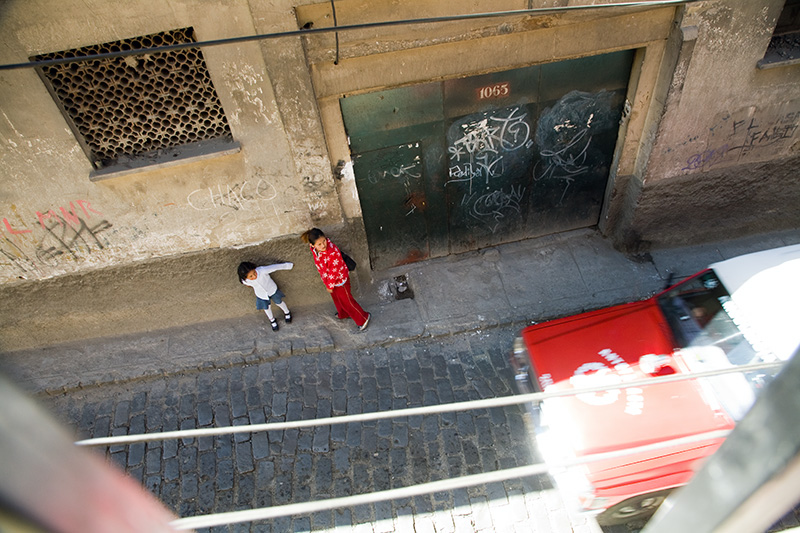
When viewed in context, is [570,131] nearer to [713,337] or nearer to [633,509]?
[713,337]

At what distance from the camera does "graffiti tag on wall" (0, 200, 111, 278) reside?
5262 mm

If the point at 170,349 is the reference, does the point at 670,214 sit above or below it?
above

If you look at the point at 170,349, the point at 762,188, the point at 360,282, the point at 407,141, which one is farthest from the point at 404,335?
the point at 762,188

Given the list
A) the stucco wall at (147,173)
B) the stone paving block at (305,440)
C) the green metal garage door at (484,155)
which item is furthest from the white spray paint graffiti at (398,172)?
the stone paving block at (305,440)

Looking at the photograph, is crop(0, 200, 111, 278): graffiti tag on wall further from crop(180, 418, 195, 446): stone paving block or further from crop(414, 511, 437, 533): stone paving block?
crop(414, 511, 437, 533): stone paving block

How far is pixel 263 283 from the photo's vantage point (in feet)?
19.5

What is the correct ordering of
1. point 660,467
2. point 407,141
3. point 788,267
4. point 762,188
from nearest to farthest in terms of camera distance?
point 660,467 < point 788,267 < point 407,141 < point 762,188

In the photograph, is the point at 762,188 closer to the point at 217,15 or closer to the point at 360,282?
the point at 360,282

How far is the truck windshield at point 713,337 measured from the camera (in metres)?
4.01

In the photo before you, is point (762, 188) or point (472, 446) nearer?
point (472, 446)

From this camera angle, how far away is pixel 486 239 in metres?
7.11

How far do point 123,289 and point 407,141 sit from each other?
385 centimetres

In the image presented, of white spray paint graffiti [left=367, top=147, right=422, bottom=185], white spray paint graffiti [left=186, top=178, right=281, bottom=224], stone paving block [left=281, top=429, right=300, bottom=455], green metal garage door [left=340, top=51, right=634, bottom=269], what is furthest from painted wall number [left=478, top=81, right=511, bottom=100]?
stone paving block [left=281, top=429, right=300, bottom=455]

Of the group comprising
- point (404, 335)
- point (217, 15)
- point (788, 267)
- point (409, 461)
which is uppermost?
point (217, 15)
